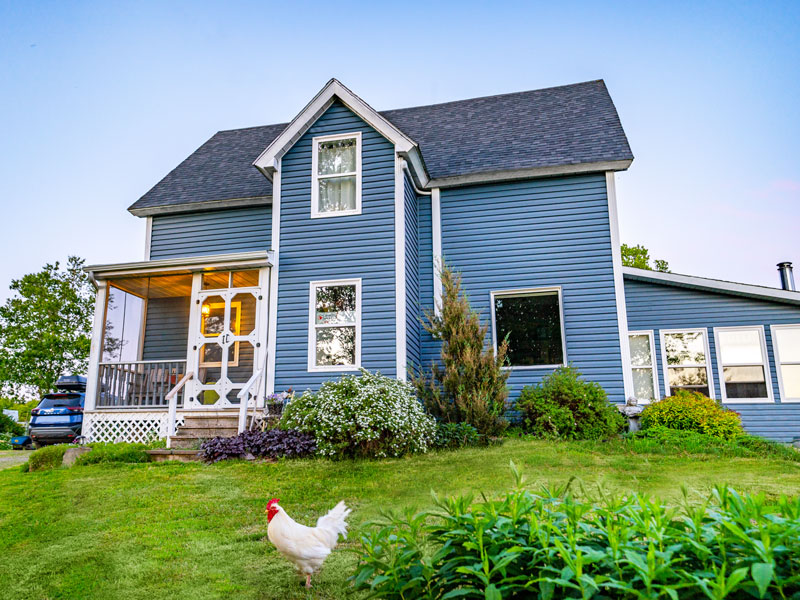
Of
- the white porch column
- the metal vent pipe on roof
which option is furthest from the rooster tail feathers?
the metal vent pipe on roof

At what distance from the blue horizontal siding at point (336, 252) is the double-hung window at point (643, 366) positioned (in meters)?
5.86

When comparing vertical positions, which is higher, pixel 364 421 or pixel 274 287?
pixel 274 287

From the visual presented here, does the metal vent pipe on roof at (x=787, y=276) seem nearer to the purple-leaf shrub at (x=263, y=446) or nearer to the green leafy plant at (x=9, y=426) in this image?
the purple-leaf shrub at (x=263, y=446)

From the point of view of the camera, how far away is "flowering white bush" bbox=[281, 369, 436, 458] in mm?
8078

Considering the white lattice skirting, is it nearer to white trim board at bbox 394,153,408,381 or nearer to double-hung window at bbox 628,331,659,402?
white trim board at bbox 394,153,408,381

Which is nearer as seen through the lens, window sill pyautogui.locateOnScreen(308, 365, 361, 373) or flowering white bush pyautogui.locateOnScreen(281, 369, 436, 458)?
flowering white bush pyautogui.locateOnScreen(281, 369, 436, 458)

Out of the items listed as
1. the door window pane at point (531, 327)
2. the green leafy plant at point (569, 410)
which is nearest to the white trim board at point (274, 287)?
the door window pane at point (531, 327)

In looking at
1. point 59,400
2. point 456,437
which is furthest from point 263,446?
point 59,400

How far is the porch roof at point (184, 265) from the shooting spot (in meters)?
10.9

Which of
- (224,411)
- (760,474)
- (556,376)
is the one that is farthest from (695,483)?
(224,411)

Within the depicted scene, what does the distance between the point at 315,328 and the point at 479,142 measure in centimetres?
590

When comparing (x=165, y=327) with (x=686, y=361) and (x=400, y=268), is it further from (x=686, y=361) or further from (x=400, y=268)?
(x=686, y=361)

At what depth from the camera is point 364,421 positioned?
801cm

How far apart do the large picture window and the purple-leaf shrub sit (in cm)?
457
